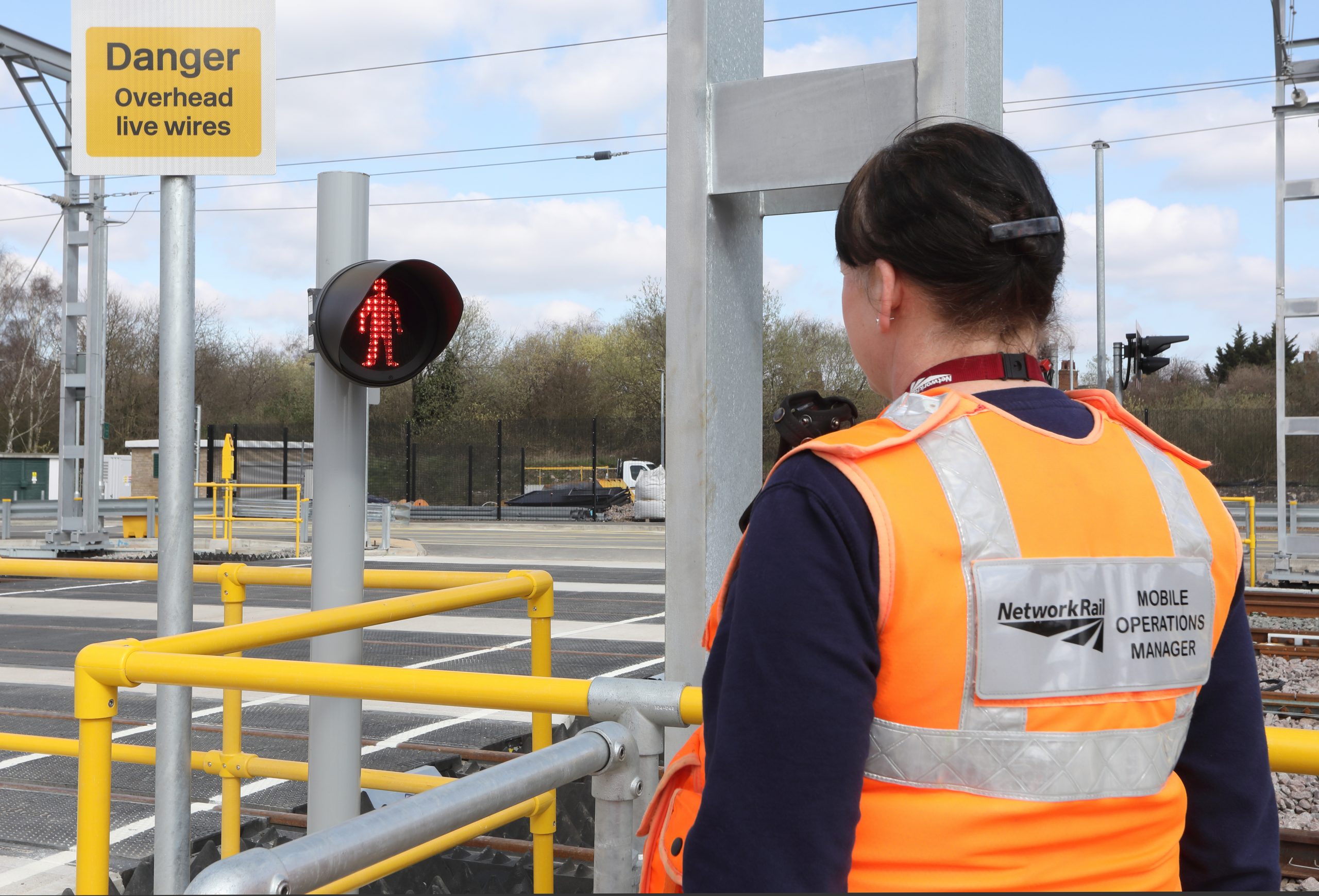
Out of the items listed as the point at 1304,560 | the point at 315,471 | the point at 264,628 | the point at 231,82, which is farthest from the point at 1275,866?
the point at 1304,560

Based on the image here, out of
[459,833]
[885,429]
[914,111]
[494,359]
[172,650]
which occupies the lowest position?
[459,833]

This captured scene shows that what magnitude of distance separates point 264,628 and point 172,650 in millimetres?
184

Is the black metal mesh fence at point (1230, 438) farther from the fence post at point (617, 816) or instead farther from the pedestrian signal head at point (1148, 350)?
the fence post at point (617, 816)

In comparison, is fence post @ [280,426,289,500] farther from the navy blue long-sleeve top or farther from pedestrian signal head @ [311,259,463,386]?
the navy blue long-sleeve top

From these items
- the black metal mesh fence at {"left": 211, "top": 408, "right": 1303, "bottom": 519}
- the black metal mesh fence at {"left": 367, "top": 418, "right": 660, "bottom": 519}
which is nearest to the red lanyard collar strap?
the black metal mesh fence at {"left": 211, "top": 408, "right": 1303, "bottom": 519}

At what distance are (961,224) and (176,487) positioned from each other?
204 centimetres

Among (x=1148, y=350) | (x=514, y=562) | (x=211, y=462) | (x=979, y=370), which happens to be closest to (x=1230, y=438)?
(x=1148, y=350)

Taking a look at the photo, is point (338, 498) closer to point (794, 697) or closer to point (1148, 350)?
point (794, 697)

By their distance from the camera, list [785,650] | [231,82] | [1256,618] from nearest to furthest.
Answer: [785,650] < [231,82] < [1256,618]

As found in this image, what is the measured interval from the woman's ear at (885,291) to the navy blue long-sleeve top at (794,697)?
10.8 inches

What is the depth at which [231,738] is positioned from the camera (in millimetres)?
3576

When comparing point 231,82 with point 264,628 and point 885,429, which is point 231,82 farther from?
point 885,429

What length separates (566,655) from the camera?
10086 millimetres

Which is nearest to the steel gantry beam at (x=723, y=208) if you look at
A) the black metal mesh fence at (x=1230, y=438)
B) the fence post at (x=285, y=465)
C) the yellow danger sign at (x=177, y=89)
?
the yellow danger sign at (x=177, y=89)
